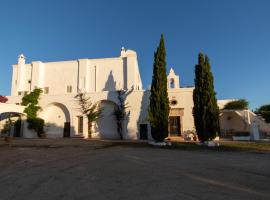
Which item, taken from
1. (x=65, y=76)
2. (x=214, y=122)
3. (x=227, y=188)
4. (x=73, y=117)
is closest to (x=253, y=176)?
(x=227, y=188)

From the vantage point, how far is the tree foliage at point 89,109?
26.1m

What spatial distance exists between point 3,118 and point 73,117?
34.1 feet

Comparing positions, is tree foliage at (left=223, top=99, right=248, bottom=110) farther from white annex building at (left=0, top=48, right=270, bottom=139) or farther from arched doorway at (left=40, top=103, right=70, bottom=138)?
arched doorway at (left=40, top=103, right=70, bottom=138)

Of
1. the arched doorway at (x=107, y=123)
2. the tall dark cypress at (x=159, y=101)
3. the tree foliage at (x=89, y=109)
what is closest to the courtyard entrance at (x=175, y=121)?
the tall dark cypress at (x=159, y=101)

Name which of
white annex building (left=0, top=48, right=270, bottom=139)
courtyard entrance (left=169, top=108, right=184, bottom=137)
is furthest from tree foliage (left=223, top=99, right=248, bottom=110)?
courtyard entrance (left=169, top=108, right=184, bottom=137)

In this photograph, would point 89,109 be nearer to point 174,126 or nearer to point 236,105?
point 174,126

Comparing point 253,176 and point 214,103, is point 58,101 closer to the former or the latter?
point 214,103

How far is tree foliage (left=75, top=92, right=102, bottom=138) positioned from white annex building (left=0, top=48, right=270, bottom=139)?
18.7 inches

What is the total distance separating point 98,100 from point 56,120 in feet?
20.6

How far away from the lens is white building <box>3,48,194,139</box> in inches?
996

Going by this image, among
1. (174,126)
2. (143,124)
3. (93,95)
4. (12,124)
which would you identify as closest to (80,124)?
(93,95)

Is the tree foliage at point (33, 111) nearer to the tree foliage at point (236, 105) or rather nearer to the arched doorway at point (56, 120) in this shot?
the arched doorway at point (56, 120)

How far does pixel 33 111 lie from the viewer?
90.6 feet

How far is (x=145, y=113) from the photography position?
2528 cm
